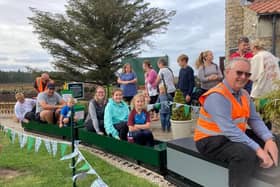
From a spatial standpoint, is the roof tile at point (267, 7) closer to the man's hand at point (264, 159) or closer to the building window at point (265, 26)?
the building window at point (265, 26)

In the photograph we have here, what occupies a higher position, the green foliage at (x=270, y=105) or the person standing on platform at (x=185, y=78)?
the person standing on platform at (x=185, y=78)

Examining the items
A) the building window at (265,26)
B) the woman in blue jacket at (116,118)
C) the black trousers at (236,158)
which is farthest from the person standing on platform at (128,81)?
the building window at (265,26)

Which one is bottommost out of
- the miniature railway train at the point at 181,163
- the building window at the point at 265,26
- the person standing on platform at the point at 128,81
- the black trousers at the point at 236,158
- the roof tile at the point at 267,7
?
the miniature railway train at the point at 181,163

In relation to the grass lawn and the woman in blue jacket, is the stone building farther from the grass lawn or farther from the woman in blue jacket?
the grass lawn

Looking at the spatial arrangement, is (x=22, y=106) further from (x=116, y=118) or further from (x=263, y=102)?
(x=263, y=102)

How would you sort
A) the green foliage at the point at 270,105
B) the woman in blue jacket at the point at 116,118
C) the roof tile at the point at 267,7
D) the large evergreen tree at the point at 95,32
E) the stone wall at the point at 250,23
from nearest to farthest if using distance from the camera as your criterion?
the green foliage at the point at 270,105, the woman in blue jacket at the point at 116,118, the roof tile at the point at 267,7, the stone wall at the point at 250,23, the large evergreen tree at the point at 95,32

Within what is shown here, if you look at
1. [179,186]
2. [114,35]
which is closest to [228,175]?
[179,186]

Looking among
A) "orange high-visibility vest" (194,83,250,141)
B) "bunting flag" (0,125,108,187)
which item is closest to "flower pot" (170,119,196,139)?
"bunting flag" (0,125,108,187)

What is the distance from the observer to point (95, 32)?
50.5 feet

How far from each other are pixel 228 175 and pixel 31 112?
612 centimetres

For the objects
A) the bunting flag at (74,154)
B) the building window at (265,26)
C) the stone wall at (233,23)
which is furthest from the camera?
the stone wall at (233,23)

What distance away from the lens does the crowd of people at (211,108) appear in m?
2.33

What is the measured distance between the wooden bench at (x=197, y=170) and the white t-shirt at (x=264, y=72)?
1.85 m

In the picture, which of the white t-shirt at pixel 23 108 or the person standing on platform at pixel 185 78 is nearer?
the person standing on platform at pixel 185 78
